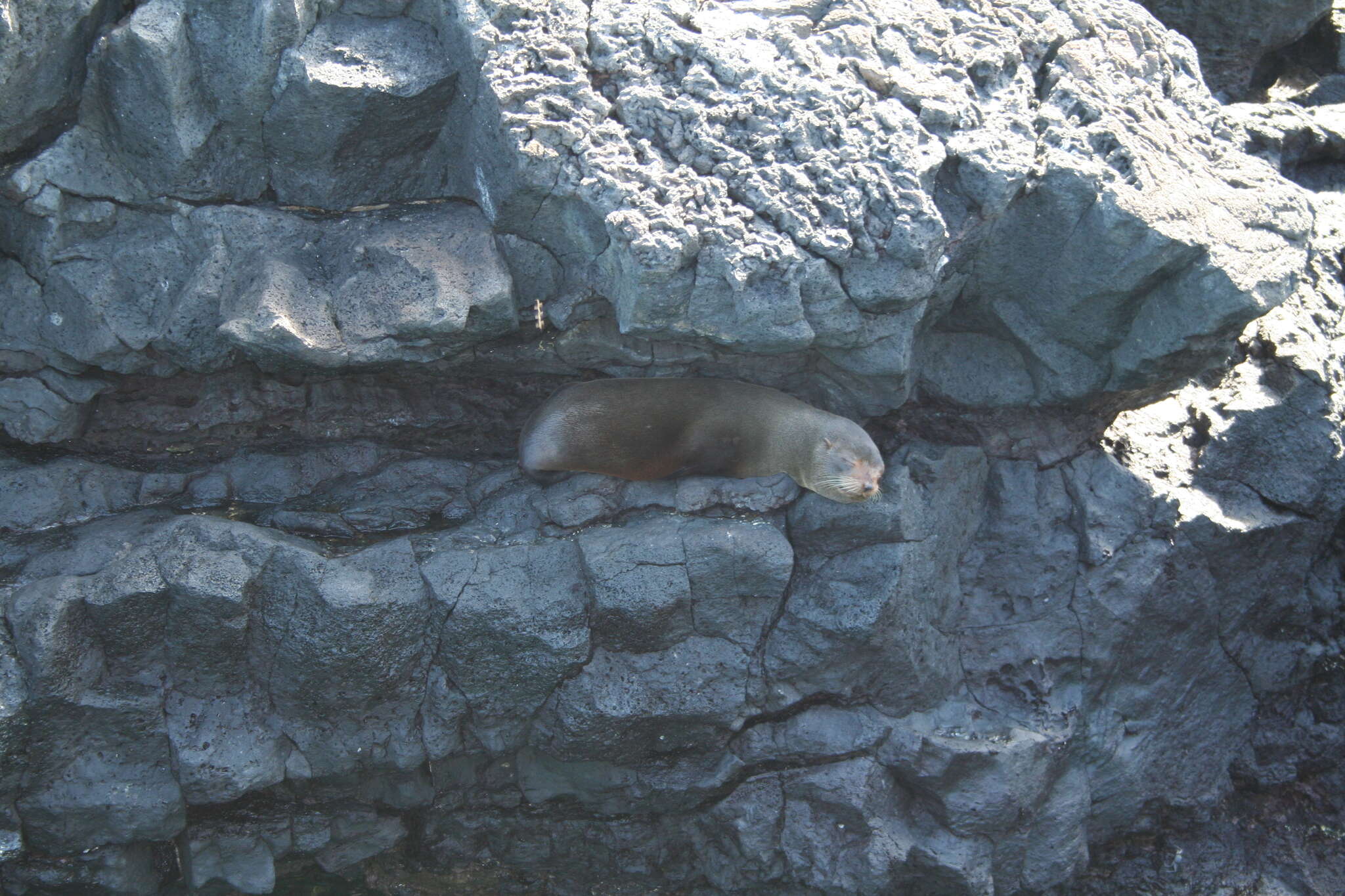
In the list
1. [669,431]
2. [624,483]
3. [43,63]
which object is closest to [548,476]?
[624,483]

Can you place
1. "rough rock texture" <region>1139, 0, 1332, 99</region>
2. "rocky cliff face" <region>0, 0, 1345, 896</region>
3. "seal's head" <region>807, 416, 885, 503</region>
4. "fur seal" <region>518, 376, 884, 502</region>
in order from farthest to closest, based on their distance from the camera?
"rough rock texture" <region>1139, 0, 1332, 99</region>
"fur seal" <region>518, 376, 884, 502</region>
"seal's head" <region>807, 416, 885, 503</region>
"rocky cliff face" <region>0, 0, 1345, 896</region>

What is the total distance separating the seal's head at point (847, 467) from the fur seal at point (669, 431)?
2.6 inches

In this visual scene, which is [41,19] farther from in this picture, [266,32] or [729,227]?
[729,227]

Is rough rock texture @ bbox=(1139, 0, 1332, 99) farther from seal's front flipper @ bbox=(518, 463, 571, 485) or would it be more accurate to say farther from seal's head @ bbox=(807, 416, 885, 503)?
seal's front flipper @ bbox=(518, 463, 571, 485)

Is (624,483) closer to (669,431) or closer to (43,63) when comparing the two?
(669,431)

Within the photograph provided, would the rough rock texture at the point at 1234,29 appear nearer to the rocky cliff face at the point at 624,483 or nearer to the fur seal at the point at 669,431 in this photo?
the rocky cliff face at the point at 624,483

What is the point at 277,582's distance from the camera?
4105 mm

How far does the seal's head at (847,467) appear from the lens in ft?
14.1

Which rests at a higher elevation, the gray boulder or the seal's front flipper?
the gray boulder

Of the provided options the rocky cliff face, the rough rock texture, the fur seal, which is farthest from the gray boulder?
the rough rock texture

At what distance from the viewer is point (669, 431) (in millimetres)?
4617

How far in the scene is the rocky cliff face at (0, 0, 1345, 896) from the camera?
4094mm

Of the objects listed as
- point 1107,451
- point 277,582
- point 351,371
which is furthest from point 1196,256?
point 277,582

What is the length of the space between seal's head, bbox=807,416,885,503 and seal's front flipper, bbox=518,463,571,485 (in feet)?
3.51
